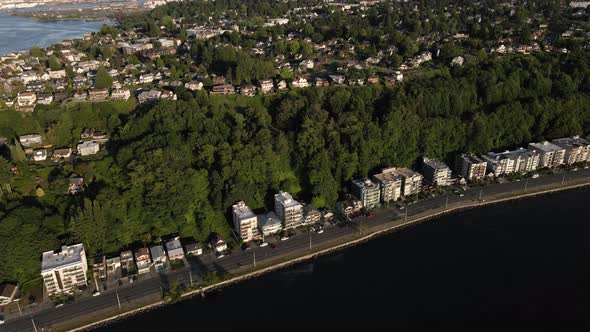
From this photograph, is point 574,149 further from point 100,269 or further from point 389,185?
point 100,269

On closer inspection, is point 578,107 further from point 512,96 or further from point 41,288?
point 41,288

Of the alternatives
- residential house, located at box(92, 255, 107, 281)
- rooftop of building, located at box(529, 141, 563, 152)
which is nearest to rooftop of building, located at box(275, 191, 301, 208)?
residential house, located at box(92, 255, 107, 281)

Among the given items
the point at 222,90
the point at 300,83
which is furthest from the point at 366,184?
the point at 222,90

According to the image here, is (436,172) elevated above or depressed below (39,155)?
below

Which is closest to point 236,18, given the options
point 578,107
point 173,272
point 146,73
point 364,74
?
point 146,73

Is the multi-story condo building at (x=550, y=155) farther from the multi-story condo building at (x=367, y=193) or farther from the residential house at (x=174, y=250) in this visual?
the residential house at (x=174, y=250)

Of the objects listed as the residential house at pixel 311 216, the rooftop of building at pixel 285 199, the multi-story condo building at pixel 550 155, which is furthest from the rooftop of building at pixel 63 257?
the multi-story condo building at pixel 550 155
